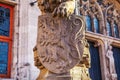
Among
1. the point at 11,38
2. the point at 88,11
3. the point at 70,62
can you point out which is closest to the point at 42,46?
the point at 70,62

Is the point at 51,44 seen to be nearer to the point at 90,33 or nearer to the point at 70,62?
the point at 70,62

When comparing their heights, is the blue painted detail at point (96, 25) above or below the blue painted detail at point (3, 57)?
above

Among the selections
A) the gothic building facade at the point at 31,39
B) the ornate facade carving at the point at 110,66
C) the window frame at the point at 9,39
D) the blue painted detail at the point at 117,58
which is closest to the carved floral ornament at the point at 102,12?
the gothic building facade at the point at 31,39

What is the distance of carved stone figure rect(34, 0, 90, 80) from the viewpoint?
3.09 metres

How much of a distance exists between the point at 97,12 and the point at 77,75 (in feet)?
15.0

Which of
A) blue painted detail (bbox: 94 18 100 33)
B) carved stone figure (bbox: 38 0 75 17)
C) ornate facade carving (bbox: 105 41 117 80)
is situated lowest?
ornate facade carving (bbox: 105 41 117 80)

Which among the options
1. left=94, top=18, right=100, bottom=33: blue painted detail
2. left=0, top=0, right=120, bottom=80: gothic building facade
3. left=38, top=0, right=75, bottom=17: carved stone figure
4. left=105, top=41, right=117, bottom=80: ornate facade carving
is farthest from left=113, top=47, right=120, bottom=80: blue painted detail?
left=38, top=0, right=75, bottom=17: carved stone figure

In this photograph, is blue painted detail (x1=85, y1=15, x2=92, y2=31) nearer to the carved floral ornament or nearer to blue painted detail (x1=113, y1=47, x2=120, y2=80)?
the carved floral ornament

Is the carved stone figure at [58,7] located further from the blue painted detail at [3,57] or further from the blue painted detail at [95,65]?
the blue painted detail at [95,65]

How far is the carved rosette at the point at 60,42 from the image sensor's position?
311 cm

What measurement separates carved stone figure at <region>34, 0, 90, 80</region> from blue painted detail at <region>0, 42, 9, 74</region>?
2094mm

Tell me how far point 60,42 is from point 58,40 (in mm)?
32

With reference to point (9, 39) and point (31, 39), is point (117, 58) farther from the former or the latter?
point (9, 39)

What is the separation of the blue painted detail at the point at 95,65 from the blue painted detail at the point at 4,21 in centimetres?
232
